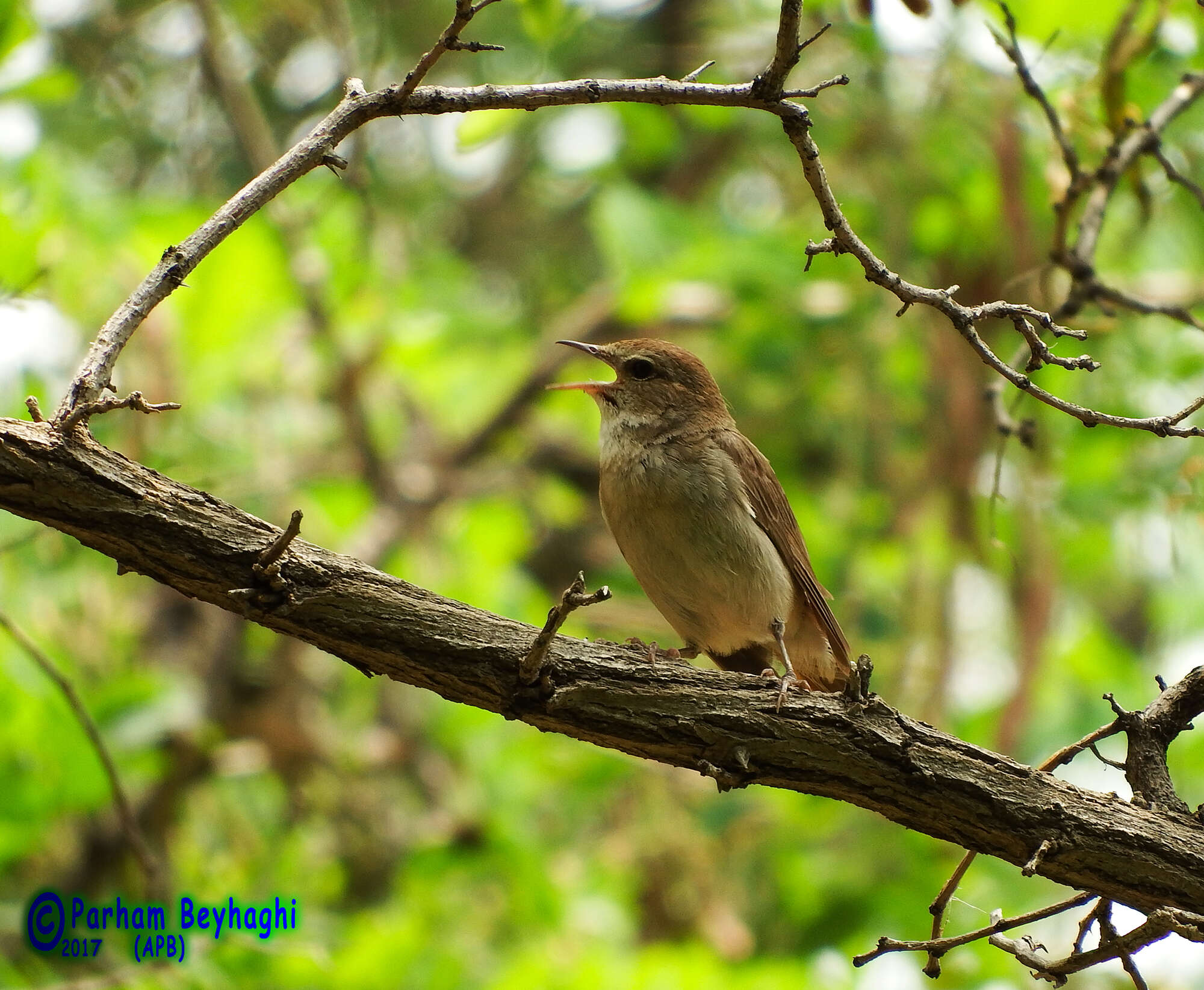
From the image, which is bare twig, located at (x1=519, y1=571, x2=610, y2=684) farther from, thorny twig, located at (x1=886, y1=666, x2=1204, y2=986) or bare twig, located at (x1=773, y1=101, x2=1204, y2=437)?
thorny twig, located at (x1=886, y1=666, x2=1204, y2=986)

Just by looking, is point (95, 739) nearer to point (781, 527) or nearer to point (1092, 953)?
point (781, 527)

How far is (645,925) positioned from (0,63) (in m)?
6.13

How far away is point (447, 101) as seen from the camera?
262 centimetres

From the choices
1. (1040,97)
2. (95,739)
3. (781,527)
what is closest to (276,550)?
(95,739)

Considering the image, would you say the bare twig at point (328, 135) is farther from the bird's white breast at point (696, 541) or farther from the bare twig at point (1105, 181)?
the bare twig at point (1105, 181)

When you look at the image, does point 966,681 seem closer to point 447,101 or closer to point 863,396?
point 863,396

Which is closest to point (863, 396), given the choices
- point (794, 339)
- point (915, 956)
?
point (794, 339)

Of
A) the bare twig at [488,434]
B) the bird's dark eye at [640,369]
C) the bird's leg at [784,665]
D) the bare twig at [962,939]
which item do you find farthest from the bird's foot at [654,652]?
the bare twig at [488,434]

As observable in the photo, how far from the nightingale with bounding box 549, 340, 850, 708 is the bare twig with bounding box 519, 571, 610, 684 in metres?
1.36

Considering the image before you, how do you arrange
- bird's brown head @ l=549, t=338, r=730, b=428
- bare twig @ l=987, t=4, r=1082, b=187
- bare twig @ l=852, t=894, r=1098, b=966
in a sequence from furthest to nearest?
bird's brown head @ l=549, t=338, r=730, b=428 → bare twig @ l=987, t=4, r=1082, b=187 → bare twig @ l=852, t=894, r=1098, b=966

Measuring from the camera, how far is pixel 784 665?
159 inches

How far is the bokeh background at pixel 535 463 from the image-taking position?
18.7 ft

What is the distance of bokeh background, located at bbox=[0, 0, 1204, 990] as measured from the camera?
5695mm

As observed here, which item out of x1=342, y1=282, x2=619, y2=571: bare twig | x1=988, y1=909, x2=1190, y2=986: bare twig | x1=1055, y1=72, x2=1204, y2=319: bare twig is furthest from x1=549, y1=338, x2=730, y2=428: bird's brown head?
x1=342, y1=282, x2=619, y2=571: bare twig
